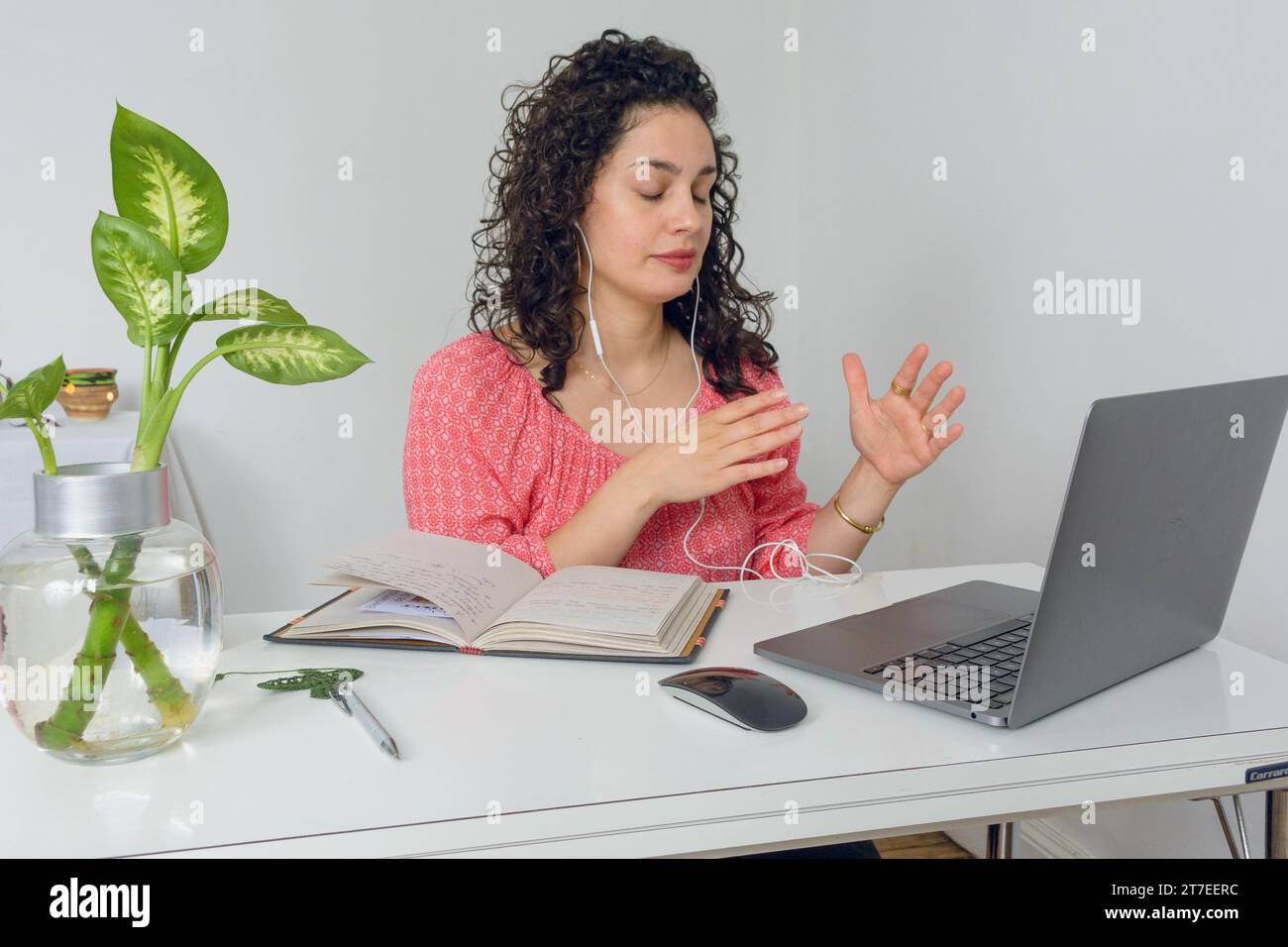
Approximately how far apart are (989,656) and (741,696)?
24 cm

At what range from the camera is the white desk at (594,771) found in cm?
62

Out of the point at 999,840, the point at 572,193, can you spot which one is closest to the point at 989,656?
the point at 999,840

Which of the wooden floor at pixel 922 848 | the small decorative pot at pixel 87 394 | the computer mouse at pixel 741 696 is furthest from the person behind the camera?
the small decorative pot at pixel 87 394

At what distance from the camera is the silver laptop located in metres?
0.69

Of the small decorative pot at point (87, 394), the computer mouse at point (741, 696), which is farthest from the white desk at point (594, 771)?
the small decorative pot at point (87, 394)

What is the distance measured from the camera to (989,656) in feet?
2.85

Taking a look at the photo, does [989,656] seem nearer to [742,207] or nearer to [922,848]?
[922,848]

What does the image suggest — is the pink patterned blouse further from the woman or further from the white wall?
the white wall

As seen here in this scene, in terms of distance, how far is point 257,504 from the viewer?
269cm

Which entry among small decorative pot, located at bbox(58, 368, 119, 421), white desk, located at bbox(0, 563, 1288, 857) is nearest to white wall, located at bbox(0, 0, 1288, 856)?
small decorative pot, located at bbox(58, 368, 119, 421)

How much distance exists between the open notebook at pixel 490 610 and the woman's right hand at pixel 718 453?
0.53 feet

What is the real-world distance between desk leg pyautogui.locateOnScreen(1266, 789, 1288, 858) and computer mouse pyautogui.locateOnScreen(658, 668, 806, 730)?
41 centimetres

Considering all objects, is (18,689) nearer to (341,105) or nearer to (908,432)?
(908,432)

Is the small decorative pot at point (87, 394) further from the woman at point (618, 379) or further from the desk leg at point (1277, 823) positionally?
the desk leg at point (1277, 823)
